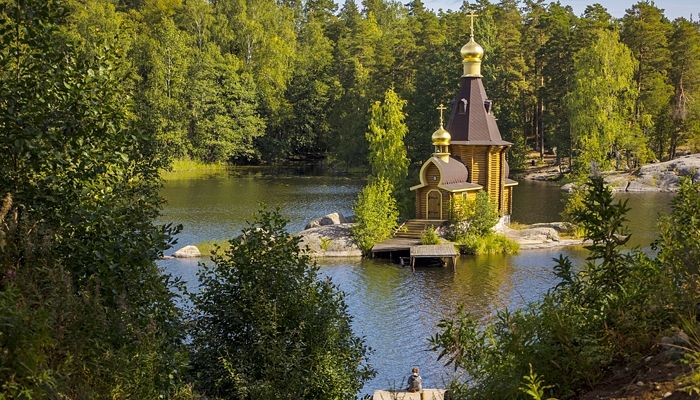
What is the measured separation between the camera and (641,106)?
4506 cm

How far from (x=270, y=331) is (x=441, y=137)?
1949 centimetres

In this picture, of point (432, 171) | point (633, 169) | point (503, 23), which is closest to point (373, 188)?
point (432, 171)

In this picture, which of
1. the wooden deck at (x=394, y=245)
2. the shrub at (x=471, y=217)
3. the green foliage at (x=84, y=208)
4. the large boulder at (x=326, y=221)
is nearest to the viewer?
the green foliage at (x=84, y=208)

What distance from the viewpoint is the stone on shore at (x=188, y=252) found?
23.0 meters

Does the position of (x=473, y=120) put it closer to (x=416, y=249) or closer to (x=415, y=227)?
(x=415, y=227)

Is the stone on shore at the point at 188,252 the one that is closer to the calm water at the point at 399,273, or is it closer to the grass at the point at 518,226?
the calm water at the point at 399,273

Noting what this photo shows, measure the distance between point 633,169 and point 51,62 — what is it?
1604 inches

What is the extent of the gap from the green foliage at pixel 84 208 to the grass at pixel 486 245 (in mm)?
18384

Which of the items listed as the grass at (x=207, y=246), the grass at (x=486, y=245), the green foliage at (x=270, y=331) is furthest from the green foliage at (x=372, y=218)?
the green foliage at (x=270, y=331)

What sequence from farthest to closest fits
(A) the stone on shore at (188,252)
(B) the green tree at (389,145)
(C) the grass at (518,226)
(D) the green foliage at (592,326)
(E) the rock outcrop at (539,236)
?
(B) the green tree at (389,145), (C) the grass at (518,226), (E) the rock outcrop at (539,236), (A) the stone on shore at (188,252), (D) the green foliage at (592,326)

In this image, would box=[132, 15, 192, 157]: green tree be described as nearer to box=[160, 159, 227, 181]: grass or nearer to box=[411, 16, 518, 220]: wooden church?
box=[160, 159, 227, 181]: grass

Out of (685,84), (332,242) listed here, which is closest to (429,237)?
(332,242)

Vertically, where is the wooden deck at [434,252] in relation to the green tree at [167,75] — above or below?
below

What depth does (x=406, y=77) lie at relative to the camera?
54.0m
